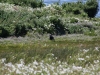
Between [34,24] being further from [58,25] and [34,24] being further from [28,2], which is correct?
[28,2]

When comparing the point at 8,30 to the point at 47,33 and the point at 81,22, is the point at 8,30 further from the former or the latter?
the point at 81,22

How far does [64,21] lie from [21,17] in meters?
4.11

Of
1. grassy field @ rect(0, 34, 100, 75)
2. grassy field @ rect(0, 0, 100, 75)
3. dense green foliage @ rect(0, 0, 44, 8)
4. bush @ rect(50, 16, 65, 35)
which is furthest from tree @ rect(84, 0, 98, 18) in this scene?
grassy field @ rect(0, 34, 100, 75)

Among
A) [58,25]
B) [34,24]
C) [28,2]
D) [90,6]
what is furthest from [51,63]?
[90,6]

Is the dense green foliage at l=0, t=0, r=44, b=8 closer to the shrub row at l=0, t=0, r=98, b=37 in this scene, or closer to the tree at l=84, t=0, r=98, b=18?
the shrub row at l=0, t=0, r=98, b=37

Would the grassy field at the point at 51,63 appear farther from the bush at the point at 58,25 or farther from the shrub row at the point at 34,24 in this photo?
the bush at the point at 58,25

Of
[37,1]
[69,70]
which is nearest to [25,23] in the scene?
[37,1]

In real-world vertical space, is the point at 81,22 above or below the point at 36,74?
below

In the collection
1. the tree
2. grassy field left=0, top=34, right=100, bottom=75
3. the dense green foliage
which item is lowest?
the tree

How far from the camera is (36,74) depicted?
8.66 metres

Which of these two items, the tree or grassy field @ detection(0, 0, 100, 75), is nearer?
grassy field @ detection(0, 0, 100, 75)

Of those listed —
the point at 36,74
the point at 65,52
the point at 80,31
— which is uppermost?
the point at 36,74

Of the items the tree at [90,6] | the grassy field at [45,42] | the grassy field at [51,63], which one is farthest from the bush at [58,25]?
the grassy field at [51,63]

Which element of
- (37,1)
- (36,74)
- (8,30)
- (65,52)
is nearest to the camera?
(36,74)
